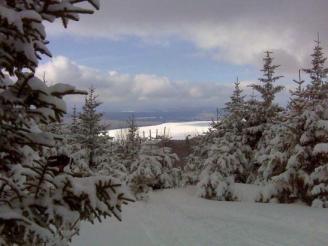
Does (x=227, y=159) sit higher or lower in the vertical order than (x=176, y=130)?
lower

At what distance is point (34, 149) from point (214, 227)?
897 centimetres

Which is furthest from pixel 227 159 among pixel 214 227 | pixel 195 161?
pixel 214 227

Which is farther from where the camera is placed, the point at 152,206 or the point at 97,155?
the point at 97,155

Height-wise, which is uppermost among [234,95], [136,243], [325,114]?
[234,95]

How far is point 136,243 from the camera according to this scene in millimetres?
9922

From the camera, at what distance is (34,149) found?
3.25 meters

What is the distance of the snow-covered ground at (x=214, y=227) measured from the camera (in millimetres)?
10062

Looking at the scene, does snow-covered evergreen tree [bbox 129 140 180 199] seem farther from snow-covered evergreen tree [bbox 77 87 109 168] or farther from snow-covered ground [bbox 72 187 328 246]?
snow-covered ground [bbox 72 187 328 246]

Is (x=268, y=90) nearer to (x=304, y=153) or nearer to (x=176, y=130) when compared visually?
(x=304, y=153)

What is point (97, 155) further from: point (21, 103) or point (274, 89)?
point (21, 103)

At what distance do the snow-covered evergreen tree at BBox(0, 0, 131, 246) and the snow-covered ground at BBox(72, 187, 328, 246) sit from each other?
677 cm

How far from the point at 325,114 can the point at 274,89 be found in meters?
11.1

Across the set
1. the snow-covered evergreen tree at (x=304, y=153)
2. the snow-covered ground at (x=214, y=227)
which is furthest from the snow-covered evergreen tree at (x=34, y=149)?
the snow-covered evergreen tree at (x=304, y=153)

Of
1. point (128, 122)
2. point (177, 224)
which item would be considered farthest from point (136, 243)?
point (128, 122)
